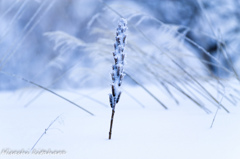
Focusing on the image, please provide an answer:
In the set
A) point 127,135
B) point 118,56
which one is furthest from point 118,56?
point 127,135

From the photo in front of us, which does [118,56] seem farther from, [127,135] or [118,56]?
[127,135]

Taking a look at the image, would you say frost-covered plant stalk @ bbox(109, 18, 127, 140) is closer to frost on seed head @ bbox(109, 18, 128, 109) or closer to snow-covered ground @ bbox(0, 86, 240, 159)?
frost on seed head @ bbox(109, 18, 128, 109)

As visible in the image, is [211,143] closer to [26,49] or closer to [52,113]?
[52,113]

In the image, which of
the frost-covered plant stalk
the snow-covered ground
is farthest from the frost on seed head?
the snow-covered ground

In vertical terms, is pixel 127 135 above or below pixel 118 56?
below

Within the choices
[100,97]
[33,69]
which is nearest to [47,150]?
[100,97]

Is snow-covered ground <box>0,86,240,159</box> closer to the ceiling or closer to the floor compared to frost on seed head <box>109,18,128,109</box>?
closer to the floor

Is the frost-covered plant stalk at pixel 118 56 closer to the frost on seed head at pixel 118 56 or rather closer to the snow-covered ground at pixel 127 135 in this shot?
the frost on seed head at pixel 118 56

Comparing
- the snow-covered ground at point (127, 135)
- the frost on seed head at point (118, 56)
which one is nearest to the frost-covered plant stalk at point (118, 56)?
the frost on seed head at point (118, 56)
